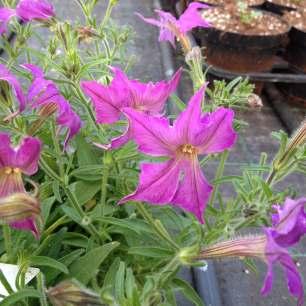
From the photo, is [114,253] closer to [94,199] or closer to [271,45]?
[94,199]

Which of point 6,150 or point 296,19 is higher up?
point 6,150

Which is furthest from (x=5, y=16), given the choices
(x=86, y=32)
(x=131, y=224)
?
(x=131, y=224)

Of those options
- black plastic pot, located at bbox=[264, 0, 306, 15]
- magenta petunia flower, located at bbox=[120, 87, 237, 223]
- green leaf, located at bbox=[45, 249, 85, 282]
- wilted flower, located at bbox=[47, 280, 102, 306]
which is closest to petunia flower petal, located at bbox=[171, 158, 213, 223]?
magenta petunia flower, located at bbox=[120, 87, 237, 223]

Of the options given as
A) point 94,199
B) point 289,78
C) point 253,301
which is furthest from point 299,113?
point 94,199

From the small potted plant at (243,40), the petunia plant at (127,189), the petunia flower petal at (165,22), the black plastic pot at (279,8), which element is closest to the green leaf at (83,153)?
the petunia plant at (127,189)

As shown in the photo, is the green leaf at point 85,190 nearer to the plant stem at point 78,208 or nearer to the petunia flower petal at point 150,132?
the plant stem at point 78,208

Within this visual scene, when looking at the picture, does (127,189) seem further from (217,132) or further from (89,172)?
(217,132)

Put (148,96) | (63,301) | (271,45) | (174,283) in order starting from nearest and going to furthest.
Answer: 1. (63,301)
2. (148,96)
3. (174,283)
4. (271,45)
